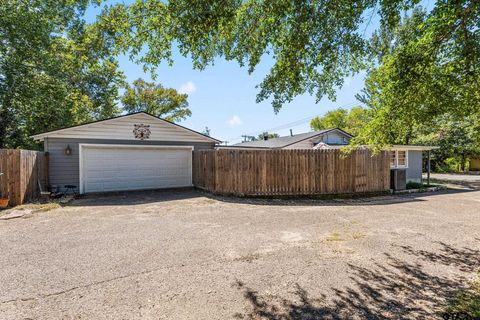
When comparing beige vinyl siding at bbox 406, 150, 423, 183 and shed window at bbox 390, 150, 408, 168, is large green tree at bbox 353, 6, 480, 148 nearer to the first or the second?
shed window at bbox 390, 150, 408, 168

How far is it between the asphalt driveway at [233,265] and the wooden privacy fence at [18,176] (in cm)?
163

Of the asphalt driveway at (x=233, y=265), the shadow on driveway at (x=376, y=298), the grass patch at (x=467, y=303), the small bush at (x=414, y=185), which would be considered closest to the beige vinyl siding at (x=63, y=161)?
the asphalt driveway at (x=233, y=265)

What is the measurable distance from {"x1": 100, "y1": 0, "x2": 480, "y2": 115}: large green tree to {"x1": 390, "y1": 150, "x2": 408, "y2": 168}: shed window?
10.0m

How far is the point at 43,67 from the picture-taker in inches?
480

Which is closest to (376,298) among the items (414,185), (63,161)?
(63,161)

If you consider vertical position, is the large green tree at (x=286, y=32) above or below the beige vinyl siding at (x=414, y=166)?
above

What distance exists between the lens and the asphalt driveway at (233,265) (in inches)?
100

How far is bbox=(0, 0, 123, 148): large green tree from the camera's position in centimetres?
1127

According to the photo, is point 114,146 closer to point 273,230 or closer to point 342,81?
point 273,230

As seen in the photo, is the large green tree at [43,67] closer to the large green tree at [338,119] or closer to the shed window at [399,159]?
the shed window at [399,159]

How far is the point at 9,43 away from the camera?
11.6m

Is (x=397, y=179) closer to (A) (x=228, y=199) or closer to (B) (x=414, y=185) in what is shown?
(B) (x=414, y=185)

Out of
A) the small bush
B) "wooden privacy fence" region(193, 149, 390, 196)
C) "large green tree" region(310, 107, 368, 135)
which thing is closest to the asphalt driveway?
"wooden privacy fence" region(193, 149, 390, 196)

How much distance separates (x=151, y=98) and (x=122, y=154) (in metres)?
16.7
